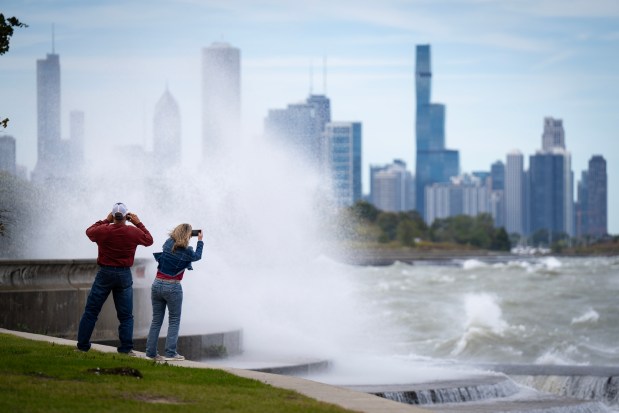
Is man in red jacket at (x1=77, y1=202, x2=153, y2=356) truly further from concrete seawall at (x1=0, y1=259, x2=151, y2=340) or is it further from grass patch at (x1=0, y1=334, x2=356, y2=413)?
concrete seawall at (x1=0, y1=259, x2=151, y2=340)

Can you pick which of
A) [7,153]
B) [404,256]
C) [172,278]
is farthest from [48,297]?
[404,256]

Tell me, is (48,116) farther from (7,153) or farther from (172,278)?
(172,278)

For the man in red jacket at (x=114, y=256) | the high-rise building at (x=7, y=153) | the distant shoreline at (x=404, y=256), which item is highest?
the high-rise building at (x=7, y=153)

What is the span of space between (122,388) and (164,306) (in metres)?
2.95

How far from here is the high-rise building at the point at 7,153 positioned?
42188mm

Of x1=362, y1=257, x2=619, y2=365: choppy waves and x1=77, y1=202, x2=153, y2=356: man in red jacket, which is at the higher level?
x1=77, y1=202, x2=153, y2=356: man in red jacket

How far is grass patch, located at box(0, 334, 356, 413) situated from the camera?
8.72 m

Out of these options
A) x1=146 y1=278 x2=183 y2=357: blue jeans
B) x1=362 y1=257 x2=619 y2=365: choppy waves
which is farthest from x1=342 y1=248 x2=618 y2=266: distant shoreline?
x1=146 y1=278 x2=183 y2=357: blue jeans

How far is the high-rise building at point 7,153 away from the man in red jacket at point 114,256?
30880 mm

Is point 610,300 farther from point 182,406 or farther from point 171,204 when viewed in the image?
point 182,406

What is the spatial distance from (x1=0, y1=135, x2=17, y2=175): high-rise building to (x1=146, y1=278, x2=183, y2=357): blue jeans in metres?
Result: 30.8

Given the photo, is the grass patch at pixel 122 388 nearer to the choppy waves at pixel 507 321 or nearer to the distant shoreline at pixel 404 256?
the choppy waves at pixel 507 321

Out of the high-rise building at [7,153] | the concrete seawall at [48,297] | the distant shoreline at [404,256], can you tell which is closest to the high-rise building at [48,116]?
the high-rise building at [7,153]

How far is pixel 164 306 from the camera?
12414 millimetres
